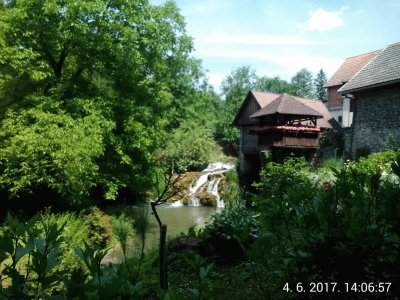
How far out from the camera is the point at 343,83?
33.0 m

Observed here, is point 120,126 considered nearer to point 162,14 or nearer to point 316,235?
point 162,14

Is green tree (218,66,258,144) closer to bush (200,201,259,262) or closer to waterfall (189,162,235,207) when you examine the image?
waterfall (189,162,235,207)

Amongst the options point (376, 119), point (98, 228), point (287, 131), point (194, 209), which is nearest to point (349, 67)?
point (376, 119)

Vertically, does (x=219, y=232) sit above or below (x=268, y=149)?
below

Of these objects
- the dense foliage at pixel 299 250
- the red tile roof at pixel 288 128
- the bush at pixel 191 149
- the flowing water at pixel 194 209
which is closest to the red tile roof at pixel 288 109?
the red tile roof at pixel 288 128

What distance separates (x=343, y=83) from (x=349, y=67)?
7.13 ft

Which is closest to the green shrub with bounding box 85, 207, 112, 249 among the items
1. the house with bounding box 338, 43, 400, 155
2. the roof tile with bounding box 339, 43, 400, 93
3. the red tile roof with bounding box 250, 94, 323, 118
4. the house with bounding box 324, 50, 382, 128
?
the red tile roof with bounding box 250, 94, 323, 118

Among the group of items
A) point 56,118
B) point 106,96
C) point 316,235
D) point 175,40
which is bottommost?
point 316,235

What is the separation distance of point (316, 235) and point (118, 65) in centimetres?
1347

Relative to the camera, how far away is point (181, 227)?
54.9 ft

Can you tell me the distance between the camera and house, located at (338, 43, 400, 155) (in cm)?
1770

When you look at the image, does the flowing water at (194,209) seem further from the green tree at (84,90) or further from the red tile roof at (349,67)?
the red tile roof at (349,67)

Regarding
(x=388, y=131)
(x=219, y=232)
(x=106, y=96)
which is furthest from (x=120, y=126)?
(x=388, y=131)

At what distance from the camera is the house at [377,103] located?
58.1ft
